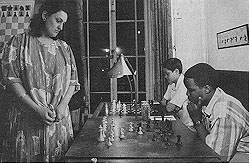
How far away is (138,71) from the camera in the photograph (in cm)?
247

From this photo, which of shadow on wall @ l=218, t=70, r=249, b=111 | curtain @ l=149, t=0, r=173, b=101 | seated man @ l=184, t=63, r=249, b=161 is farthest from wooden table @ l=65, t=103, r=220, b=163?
curtain @ l=149, t=0, r=173, b=101

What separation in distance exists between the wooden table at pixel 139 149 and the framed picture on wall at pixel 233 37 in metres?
0.59

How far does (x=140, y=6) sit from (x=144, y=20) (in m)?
0.13

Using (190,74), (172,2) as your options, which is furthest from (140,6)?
(190,74)

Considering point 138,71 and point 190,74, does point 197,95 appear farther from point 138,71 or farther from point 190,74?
point 138,71

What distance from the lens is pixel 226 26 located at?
1903 millimetres

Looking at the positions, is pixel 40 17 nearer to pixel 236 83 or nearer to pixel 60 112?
pixel 60 112

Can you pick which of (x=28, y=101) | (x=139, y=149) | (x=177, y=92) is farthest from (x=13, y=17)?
(x=177, y=92)

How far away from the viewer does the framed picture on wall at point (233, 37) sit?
1.81m

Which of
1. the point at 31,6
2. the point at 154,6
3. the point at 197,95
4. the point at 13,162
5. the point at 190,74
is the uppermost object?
the point at 154,6

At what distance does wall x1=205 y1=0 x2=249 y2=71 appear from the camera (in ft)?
6.01

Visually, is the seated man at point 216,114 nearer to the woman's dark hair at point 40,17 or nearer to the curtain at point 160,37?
the curtain at point 160,37

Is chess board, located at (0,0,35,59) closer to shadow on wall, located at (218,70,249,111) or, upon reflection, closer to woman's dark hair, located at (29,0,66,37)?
woman's dark hair, located at (29,0,66,37)

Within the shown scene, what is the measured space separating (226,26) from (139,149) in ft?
3.17
